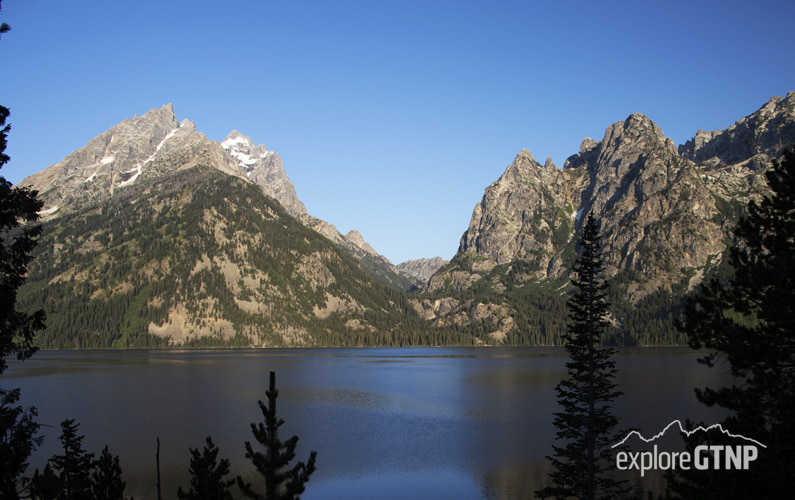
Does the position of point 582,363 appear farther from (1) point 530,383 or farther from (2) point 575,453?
(1) point 530,383

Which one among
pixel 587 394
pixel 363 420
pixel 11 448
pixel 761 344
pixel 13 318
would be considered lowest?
pixel 363 420

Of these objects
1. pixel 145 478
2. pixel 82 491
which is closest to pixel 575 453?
pixel 82 491

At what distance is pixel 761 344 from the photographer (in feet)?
72.0

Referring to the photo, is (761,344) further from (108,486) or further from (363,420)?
(363,420)

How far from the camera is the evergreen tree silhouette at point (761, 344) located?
67.0 feet

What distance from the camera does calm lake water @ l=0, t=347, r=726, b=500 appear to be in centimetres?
5638

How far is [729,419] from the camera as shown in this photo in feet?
73.2

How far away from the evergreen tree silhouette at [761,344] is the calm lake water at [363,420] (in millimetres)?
32450

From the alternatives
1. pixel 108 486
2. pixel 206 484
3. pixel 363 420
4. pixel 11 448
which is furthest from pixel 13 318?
pixel 363 420

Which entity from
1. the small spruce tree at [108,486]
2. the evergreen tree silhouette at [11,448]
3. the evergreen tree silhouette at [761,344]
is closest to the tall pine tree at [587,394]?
the evergreen tree silhouette at [761,344]

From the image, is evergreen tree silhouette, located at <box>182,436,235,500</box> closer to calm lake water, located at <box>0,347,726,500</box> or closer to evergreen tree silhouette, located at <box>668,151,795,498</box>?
calm lake water, located at <box>0,347,726,500</box>

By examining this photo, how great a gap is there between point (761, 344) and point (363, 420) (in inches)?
2856

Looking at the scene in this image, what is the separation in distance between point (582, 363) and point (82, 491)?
32975 millimetres

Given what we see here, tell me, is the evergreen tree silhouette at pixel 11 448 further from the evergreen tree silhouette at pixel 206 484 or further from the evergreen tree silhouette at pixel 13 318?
Result: the evergreen tree silhouette at pixel 206 484
